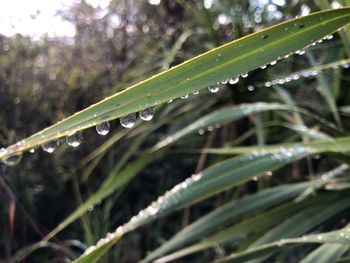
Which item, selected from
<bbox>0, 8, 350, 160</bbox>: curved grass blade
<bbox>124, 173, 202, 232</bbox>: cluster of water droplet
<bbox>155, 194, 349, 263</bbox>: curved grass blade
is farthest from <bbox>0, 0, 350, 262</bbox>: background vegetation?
<bbox>0, 8, 350, 160</bbox>: curved grass blade

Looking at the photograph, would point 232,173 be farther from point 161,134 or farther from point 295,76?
point 161,134

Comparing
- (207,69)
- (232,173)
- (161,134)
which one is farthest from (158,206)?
(161,134)

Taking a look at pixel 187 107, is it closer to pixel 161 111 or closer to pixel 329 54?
pixel 161 111

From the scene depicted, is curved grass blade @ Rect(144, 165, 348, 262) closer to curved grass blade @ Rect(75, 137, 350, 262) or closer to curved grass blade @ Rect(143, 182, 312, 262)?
curved grass blade @ Rect(143, 182, 312, 262)

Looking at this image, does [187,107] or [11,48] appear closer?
[187,107]

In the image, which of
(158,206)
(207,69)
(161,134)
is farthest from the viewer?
(161,134)

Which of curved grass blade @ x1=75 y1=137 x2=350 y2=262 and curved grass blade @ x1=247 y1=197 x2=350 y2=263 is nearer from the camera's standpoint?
curved grass blade @ x1=75 y1=137 x2=350 y2=262

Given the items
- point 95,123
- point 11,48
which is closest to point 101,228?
point 95,123
